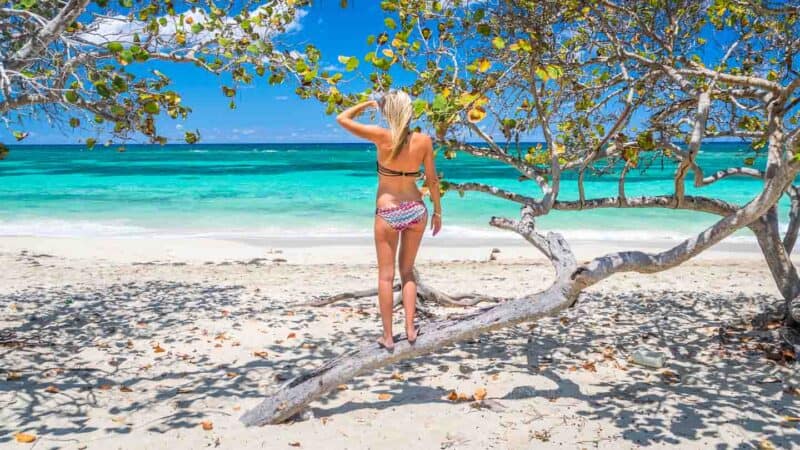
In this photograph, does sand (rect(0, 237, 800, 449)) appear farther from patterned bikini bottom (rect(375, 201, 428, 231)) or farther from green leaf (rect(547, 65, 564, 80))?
green leaf (rect(547, 65, 564, 80))

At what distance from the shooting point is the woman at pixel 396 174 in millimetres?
3838

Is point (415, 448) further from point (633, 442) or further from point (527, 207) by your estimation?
point (527, 207)

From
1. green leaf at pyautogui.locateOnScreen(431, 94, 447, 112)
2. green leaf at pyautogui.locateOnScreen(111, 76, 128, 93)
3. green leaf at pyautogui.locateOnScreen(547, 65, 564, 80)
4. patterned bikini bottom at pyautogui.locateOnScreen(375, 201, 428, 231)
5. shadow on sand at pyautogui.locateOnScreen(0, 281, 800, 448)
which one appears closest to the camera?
green leaf at pyautogui.locateOnScreen(431, 94, 447, 112)

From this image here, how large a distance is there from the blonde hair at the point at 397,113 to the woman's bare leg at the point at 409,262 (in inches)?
21.8

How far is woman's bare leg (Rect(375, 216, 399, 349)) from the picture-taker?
404 centimetres

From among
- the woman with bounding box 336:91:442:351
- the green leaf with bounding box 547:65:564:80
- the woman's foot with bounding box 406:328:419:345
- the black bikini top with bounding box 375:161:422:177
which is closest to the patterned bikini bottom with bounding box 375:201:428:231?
the woman with bounding box 336:91:442:351

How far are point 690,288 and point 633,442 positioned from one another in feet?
20.3

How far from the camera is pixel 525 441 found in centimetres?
423

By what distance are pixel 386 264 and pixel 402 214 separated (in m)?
0.38

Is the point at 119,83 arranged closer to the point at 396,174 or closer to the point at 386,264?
the point at 396,174

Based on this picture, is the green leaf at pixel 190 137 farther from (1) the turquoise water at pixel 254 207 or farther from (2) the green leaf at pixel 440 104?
(1) the turquoise water at pixel 254 207

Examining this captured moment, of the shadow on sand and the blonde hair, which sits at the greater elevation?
the blonde hair

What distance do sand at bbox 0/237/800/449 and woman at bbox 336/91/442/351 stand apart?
134 cm

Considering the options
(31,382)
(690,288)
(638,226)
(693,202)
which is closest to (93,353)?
(31,382)
